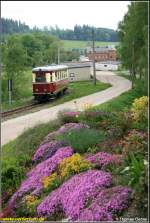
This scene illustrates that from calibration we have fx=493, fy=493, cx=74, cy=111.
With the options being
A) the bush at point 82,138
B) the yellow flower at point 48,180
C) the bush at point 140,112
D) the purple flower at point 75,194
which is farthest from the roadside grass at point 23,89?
the purple flower at point 75,194

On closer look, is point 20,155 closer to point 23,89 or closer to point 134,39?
point 134,39

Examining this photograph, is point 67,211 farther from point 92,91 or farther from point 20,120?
point 92,91

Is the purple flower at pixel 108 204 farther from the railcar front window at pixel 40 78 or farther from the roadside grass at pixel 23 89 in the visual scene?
the roadside grass at pixel 23 89

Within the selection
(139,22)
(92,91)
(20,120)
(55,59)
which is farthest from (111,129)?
(55,59)

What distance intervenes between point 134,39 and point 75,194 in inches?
1067

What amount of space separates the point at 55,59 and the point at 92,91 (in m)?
17.7

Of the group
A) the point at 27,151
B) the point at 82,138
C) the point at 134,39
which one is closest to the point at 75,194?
the point at 82,138

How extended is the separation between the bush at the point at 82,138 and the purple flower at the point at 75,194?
6.65ft

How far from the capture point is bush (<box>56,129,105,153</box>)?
9555 millimetres

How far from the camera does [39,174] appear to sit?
8.77 metres

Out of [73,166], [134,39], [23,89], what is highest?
[134,39]

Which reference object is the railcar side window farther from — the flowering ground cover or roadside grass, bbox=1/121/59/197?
the flowering ground cover

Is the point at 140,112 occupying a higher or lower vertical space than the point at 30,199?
higher

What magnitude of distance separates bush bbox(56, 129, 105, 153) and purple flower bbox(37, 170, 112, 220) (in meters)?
2.03
